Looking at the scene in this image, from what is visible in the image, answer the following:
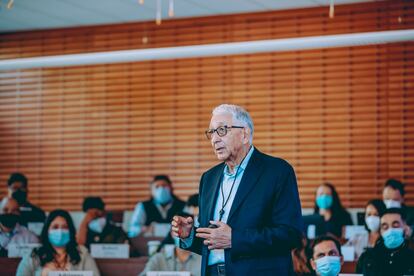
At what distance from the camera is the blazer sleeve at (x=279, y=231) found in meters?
3.85

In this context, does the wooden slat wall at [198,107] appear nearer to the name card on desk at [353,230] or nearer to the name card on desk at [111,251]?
the name card on desk at [353,230]

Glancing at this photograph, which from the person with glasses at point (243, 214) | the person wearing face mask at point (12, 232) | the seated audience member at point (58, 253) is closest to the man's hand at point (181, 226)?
the person with glasses at point (243, 214)

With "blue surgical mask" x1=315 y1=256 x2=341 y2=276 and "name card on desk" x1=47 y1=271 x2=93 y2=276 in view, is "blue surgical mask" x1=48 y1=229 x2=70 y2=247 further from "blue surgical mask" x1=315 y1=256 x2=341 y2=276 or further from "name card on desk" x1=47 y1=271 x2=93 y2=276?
"blue surgical mask" x1=315 y1=256 x2=341 y2=276

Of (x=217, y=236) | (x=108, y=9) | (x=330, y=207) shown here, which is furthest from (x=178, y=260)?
A: (x=108, y=9)

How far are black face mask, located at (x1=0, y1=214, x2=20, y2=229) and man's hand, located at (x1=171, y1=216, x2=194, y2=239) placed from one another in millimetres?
4657

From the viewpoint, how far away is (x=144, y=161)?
1144 centimetres

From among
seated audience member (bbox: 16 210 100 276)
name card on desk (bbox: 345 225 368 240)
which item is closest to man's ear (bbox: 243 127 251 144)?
seated audience member (bbox: 16 210 100 276)

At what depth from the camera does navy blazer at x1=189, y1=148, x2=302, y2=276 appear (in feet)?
12.7

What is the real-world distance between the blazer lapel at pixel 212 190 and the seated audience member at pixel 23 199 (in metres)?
5.96

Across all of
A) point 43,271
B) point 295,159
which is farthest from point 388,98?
point 43,271

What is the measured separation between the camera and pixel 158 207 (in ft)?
31.9

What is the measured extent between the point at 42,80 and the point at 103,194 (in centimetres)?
192

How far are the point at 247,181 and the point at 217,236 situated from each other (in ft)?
1.08

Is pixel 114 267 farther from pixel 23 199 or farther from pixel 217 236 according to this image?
pixel 23 199
